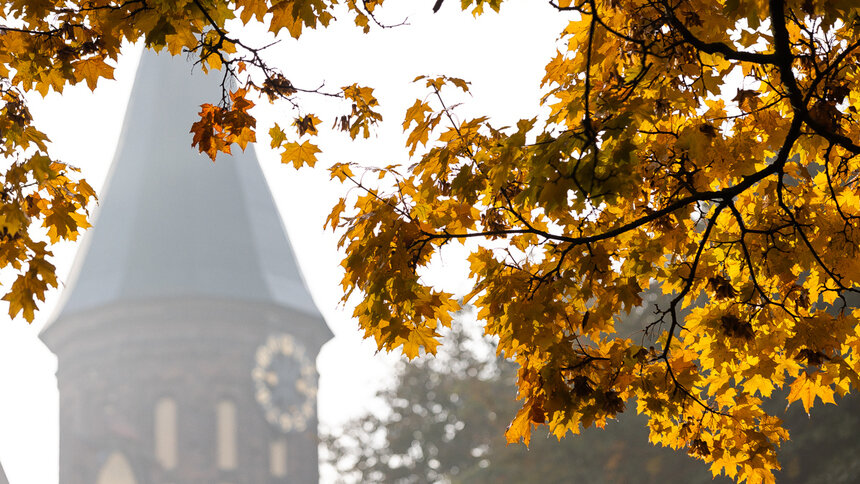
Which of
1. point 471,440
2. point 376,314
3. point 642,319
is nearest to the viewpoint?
point 376,314

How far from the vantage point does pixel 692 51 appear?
4258 mm

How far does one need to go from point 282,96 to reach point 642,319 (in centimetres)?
1837

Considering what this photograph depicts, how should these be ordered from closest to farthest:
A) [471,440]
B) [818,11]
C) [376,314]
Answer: [818,11] → [376,314] → [471,440]

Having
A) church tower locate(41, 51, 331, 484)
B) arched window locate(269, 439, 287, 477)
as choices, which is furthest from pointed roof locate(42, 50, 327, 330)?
arched window locate(269, 439, 287, 477)

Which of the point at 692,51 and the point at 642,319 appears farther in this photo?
the point at 642,319

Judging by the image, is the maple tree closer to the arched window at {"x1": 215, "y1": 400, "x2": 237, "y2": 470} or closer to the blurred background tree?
the blurred background tree

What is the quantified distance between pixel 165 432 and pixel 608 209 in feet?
95.0

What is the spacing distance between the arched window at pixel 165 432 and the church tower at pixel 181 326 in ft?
0.13

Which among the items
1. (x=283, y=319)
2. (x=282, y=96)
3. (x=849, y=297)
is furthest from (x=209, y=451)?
(x=282, y=96)

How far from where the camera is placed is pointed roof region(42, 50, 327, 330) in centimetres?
3334

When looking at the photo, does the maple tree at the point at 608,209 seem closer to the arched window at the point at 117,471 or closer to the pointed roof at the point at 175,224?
the arched window at the point at 117,471

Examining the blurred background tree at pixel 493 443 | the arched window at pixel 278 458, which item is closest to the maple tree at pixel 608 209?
the blurred background tree at pixel 493 443

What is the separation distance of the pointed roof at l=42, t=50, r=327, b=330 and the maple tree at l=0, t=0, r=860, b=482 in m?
28.9

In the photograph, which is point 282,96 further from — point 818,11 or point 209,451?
point 209,451
